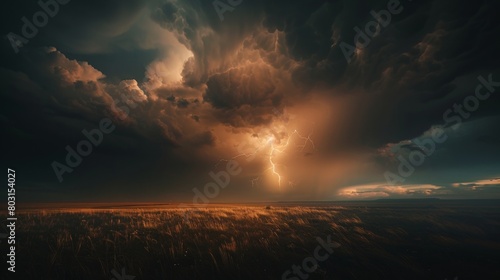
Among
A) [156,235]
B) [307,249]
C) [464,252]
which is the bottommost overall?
[464,252]

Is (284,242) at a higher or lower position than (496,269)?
higher

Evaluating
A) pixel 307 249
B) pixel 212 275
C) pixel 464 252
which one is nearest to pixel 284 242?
pixel 307 249

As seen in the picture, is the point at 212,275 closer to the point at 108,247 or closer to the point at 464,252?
the point at 108,247

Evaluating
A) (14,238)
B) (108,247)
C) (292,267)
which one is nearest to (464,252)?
(292,267)

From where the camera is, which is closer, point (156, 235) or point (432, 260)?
point (432, 260)

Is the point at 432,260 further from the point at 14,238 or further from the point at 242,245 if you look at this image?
the point at 14,238

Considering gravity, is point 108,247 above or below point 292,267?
above

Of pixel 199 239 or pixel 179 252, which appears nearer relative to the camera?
pixel 179 252

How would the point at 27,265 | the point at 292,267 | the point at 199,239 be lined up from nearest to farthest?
the point at 27,265 < the point at 292,267 < the point at 199,239

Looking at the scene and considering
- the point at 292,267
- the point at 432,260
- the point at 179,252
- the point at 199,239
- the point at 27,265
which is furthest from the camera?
the point at 199,239
